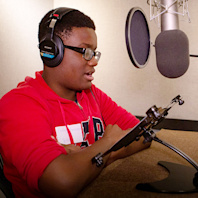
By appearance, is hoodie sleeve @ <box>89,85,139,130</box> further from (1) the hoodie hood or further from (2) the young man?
(1) the hoodie hood

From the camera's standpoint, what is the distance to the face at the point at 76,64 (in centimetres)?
88

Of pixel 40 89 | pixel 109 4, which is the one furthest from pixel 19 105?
pixel 109 4

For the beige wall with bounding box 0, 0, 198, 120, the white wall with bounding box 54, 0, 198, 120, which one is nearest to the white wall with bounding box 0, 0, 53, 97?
the beige wall with bounding box 0, 0, 198, 120

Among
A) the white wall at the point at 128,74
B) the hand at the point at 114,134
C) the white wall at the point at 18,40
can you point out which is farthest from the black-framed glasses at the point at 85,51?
the white wall at the point at 128,74

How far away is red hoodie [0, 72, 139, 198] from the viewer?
626 mm

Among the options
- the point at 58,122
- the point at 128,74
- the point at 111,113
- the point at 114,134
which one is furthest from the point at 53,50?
the point at 128,74

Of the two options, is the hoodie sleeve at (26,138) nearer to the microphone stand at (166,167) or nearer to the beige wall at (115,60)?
the microphone stand at (166,167)

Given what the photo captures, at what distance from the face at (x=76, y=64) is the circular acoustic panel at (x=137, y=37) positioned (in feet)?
Answer: 0.55

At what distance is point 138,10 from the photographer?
891 mm

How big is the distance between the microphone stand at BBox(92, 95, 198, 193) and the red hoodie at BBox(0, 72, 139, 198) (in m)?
0.18

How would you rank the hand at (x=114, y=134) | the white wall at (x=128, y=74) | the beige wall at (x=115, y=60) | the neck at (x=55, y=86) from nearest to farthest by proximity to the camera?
the hand at (x=114, y=134) < the neck at (x=55, y=86) < the beige wall at (x=115, y=60) < the white wall at (x=128, y=74)

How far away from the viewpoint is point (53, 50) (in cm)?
83

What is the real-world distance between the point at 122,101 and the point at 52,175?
2.11 metres

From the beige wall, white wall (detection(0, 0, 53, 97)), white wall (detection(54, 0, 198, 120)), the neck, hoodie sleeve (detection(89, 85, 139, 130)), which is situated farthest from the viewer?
white wall (detection(54, 0, 198, 120))
